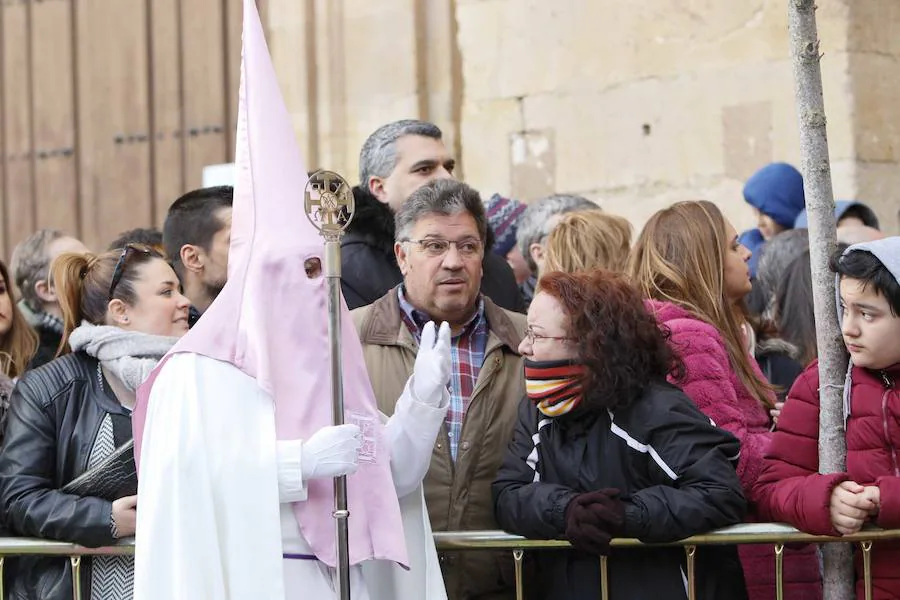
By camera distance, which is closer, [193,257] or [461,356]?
[461,356]

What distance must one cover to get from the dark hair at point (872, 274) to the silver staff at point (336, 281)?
1230mm

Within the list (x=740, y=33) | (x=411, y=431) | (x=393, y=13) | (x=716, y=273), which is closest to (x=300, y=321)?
(x=411, y=431)

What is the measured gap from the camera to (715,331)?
4.47 m

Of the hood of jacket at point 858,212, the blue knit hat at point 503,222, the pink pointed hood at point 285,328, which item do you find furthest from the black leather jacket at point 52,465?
the hood of jacket at point 858,212

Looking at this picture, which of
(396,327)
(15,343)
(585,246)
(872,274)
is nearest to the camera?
(872,274)

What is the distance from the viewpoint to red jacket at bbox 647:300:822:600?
170 inches

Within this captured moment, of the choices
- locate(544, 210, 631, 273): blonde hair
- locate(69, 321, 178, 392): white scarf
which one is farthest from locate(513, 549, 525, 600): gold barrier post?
locate(544, 210, 631, 273): blonde hair

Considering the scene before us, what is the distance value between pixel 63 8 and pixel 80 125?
68 centimetres

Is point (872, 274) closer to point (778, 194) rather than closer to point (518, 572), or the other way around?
point (518, 572)

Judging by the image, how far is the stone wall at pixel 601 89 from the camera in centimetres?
724

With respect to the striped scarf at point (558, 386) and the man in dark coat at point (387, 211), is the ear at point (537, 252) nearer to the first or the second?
the man in dark coat at point (387, 211)

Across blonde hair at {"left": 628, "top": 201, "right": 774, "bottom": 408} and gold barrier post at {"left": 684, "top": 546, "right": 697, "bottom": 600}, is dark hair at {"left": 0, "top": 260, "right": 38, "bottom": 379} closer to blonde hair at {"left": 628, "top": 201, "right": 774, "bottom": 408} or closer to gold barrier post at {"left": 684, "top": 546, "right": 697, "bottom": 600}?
blonde hair at {"left": 628, "top": 201, "right": 774, "bottom": 408}

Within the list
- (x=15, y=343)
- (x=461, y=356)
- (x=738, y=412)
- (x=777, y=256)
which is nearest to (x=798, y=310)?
(x=777, y=256)

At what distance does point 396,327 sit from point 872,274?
1.35 meters
